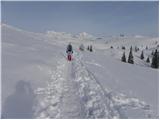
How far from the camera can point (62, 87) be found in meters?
11.7

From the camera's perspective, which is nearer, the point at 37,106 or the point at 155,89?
the point at 37,106

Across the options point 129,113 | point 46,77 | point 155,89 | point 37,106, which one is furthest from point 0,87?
point 155,89

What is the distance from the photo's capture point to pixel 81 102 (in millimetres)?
9367

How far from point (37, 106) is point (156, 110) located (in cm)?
492

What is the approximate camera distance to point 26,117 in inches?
309

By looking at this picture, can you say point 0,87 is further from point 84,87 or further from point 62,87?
point 84,87

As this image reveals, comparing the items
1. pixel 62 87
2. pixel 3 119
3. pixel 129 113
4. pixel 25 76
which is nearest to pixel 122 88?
pixel 62 87

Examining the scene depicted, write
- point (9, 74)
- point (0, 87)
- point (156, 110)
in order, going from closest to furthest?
point (156, 110) → point (0, 87) → point (9, 74)

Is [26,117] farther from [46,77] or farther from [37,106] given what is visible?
[46,77]

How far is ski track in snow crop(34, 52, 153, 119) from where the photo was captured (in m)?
8.16

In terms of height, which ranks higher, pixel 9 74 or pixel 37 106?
pixel 9 74

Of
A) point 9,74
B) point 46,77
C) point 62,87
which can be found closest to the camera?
point 62,87

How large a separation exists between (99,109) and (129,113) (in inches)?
Result: 45.2

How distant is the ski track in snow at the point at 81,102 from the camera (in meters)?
8.16
